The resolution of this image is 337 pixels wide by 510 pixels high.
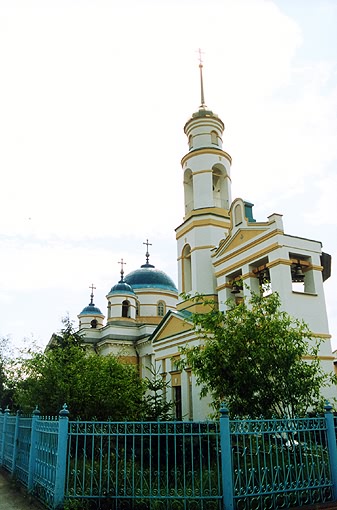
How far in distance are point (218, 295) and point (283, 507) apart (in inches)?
456

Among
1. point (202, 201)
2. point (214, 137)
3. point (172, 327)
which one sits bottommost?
point (172, 327)

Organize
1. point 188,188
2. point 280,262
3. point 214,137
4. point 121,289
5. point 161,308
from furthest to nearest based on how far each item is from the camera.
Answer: point 161,308 → point 121,289 → point 188,188 → point 214,137 → point 280,262

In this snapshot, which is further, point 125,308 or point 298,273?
point 125,308

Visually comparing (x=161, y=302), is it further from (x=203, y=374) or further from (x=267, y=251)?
(x=203, y=374)

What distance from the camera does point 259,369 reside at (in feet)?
28.8

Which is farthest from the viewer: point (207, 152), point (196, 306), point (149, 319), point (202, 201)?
point (149, 319)

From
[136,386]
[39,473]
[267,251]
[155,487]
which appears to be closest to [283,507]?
[155,487]

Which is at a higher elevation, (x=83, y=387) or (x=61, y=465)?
(x=83, y=387)

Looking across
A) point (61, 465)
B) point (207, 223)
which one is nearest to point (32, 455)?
point (61, 465)

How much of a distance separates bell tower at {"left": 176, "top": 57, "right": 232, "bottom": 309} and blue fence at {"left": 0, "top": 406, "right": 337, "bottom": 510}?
11554mm

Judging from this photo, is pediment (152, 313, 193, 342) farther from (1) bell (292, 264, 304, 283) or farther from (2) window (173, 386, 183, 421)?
(1) bell (292, 264, 304, 283)

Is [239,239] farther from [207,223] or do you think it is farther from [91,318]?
[91,318]

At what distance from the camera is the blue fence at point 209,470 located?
6.57m

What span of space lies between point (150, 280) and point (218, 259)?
1716 cm
